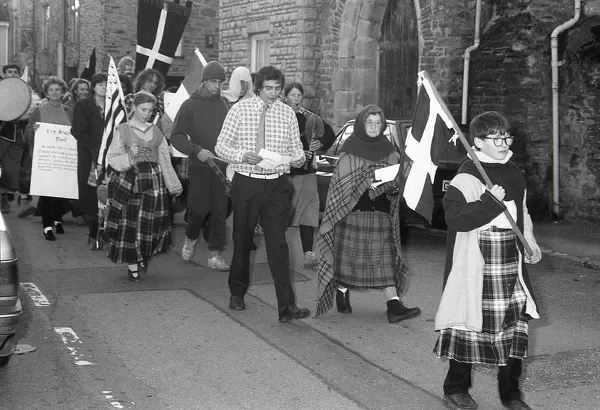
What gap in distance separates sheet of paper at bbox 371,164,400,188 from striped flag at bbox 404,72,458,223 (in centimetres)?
136

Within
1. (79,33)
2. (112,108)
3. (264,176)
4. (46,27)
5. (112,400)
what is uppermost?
(46,27)

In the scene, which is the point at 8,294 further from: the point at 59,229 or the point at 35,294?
the point at 59,229

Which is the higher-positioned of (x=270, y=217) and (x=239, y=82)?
(x=239, y=82)

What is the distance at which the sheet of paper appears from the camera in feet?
24.4

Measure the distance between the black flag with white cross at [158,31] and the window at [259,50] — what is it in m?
9.67

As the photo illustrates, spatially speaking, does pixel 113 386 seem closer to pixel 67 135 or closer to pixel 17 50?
pixel 67 135

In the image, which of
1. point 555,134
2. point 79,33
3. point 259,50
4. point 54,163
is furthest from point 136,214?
point 79,33

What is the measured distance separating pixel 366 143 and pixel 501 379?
2802mm

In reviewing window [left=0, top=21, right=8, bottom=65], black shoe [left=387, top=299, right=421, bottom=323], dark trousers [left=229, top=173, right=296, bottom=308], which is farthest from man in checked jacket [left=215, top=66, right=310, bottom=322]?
window [left=0, top=21, right=8, bottom=65]

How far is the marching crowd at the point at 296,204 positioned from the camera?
5230 millimetres

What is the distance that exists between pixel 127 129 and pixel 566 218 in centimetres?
775

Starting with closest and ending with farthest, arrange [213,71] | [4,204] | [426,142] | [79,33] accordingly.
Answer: [426,142]
[213,71]
[4,204]
[79,33]

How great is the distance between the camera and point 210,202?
393 inches

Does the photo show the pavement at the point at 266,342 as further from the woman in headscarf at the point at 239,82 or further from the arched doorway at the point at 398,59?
the arched doorway at the point at 398,59
